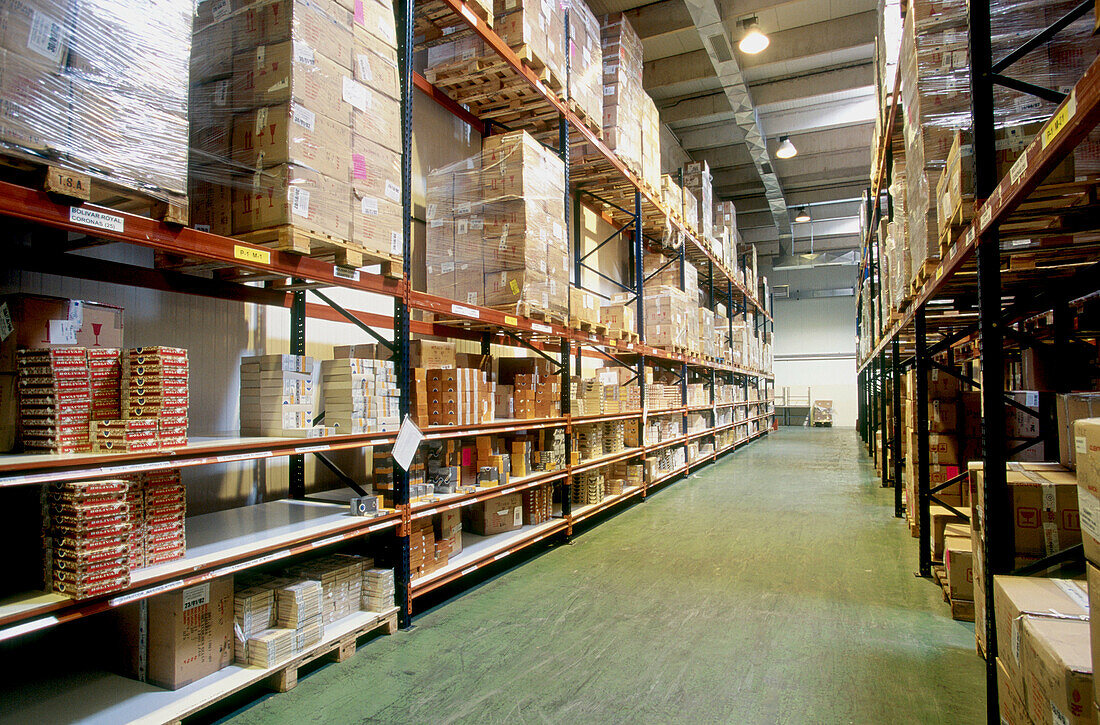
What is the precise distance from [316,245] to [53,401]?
138 cm

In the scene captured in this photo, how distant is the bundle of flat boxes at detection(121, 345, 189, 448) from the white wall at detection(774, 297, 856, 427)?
2885 centimetres

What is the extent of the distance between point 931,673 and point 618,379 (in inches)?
262

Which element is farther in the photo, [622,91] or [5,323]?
[622,91]

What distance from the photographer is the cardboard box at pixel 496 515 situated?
556 cm

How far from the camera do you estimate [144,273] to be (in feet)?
11.6

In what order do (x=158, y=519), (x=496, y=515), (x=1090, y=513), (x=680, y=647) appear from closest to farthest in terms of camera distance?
1. (x=1090, y=513)
2. (x=158, y=519)
3. (x=680, y=647)
4. (x=496, y=515)

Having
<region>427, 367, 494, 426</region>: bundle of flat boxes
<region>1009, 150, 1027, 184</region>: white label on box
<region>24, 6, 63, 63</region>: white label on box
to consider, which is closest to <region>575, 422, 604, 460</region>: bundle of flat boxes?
<region>427, 367, 494, 426</region>: bundle of flat boxes

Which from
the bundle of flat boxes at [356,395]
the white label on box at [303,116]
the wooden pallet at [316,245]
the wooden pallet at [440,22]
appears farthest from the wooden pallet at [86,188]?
the wooden pallet at [440,22]

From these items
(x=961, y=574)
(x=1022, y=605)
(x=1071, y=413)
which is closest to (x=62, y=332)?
(x=1022, y=605)

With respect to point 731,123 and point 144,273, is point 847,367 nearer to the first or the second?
point 731,123

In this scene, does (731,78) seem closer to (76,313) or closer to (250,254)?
(250,254)

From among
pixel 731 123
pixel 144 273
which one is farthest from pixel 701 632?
pixel 731 123

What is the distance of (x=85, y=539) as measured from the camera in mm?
2318

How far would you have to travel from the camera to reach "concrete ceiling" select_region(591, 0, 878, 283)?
9.62m
